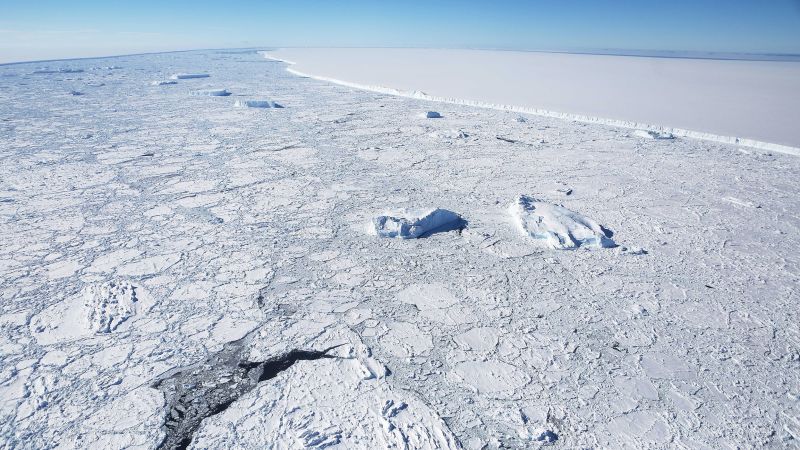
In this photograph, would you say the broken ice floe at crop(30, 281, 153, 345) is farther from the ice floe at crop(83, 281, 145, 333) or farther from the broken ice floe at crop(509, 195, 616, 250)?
the broken ice floe at crop(509, 195, 616, 250)

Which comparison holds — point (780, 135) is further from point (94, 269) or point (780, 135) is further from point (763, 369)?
point (94, 269)

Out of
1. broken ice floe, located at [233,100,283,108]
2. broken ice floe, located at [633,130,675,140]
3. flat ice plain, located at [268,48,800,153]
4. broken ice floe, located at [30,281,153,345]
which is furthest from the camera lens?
broken ice floe, located at [233,100,283,108]

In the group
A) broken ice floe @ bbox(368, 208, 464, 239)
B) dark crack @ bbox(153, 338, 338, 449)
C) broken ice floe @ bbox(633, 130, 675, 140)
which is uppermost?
broken ice floe @ bbox(368, 208, 464, 239)

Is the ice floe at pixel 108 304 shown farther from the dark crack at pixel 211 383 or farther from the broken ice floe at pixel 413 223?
the broken ice floe at pixel 413 223

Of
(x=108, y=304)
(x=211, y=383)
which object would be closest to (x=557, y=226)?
(x=211, y=383)

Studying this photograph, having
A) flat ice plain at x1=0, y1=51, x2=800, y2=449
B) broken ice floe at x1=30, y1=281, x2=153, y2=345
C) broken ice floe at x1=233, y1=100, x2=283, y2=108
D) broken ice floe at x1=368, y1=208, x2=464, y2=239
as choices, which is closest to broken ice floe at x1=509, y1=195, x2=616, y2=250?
flat ice plain at x1=0, y1=51, x2=800, y2=449

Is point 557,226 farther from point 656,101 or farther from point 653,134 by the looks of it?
point 656,101

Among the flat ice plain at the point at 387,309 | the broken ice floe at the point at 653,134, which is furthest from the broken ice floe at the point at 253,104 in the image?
the broken ice floe at the point at 653,134
